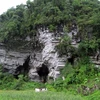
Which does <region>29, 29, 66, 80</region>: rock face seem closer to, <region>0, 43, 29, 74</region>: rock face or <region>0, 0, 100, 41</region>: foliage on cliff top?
<region>0, 0, 100, 41</region>: foliage on cliff top

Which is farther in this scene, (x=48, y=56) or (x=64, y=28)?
(x=48, y=56)

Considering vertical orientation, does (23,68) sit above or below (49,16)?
below

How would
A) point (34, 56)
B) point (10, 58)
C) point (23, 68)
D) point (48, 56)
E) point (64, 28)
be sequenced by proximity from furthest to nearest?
point (23, 68) → point (34, 56) → point (10, 58) → point (48, 56) → point (64, 28)

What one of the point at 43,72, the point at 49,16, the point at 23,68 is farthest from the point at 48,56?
the point at 23,68

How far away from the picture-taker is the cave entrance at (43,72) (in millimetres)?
21972

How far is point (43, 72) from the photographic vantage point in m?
22.7

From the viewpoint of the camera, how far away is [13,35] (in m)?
21.6

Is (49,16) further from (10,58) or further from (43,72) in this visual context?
(43,72)

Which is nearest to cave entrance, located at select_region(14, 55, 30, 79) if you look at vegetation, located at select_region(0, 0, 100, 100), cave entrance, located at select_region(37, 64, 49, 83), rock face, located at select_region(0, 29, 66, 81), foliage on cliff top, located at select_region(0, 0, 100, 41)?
rock face, located at select_region(0, 29, 66, 81)

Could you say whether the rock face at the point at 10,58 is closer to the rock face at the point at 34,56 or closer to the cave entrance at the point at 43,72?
the rock face at the point at 34,56

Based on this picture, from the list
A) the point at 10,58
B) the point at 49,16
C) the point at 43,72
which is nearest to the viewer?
the point at 49,16

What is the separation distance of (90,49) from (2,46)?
8525mm

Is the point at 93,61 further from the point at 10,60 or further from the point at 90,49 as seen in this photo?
the point at 10,60

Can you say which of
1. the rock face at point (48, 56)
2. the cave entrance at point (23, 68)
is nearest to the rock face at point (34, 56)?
the rock face at point (48, 56)
